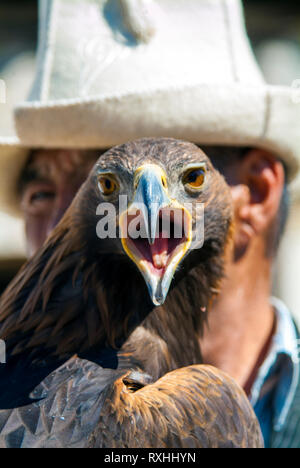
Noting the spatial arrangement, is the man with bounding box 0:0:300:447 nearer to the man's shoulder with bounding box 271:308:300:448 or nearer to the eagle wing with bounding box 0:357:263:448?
the man's shoulder with bounding box 271:308:300:448

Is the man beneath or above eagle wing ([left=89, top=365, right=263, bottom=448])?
above

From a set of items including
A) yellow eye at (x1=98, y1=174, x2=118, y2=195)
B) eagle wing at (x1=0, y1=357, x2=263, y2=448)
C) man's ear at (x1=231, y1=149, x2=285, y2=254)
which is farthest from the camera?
man's ear at (x1=231, y1=149, x2=285, y2=254)

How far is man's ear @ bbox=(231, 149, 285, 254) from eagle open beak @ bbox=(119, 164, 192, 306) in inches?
31.9

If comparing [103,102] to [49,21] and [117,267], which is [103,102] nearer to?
[49,21]

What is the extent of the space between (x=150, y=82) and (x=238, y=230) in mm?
622

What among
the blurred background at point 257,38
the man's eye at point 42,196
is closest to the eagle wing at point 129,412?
the man's eye at point 42,196

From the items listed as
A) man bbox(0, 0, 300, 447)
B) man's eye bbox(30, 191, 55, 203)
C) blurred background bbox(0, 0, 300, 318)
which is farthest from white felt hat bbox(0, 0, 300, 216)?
blurred background bbox(0, 0, 300, 318)

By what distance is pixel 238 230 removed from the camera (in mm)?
1995

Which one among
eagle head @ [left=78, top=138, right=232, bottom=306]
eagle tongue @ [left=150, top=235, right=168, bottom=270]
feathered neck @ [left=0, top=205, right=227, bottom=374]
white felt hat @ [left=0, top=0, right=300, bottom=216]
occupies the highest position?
white felt hat @ [left=0, top=0, right=300, bottom=216]

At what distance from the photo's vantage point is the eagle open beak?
103 cm

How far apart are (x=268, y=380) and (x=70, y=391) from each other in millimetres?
1264

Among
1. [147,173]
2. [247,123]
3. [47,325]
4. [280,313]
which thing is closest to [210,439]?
[47,325]

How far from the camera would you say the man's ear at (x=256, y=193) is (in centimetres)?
191

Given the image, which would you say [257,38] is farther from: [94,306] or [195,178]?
[94,306]
